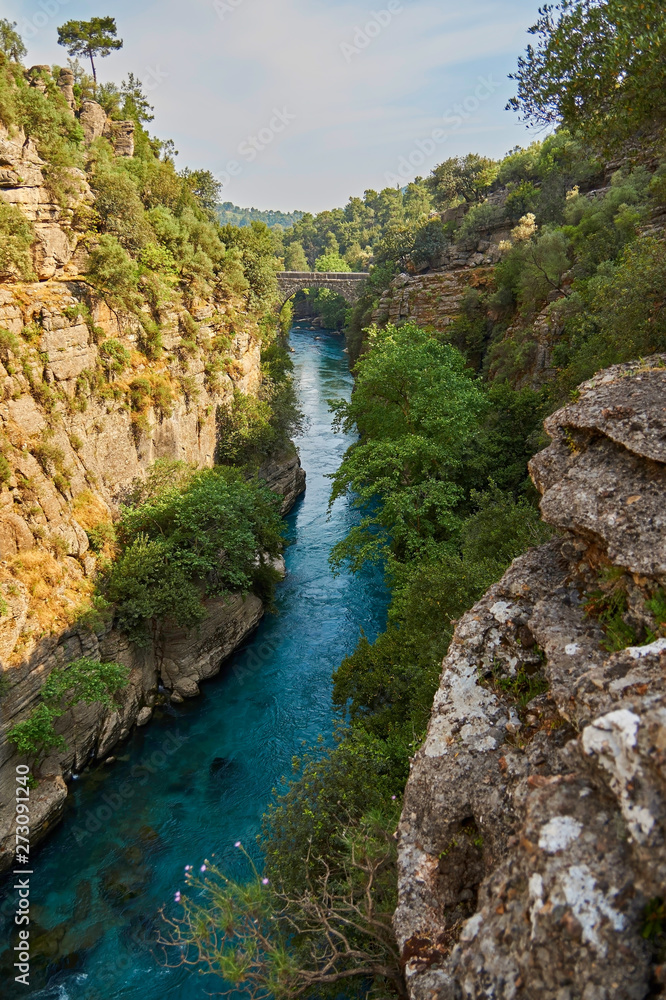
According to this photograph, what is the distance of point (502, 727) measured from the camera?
5.91 m

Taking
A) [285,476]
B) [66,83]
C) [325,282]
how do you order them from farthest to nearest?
[325,282] → [285,476] → [66,83]

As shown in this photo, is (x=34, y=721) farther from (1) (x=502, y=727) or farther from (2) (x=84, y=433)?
(1) (x=502, y=727)

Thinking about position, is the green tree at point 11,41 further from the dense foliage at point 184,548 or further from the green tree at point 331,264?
the green tree at point 331,264

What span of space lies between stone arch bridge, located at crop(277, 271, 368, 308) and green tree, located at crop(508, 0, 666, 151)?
43.5 m

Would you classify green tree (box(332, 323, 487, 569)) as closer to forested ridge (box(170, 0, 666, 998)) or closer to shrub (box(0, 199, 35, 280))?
forested ridge (box(170, 0, 666, 998))

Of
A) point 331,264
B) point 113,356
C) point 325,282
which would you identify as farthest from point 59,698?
point 331,264

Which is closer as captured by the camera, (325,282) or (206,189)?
(206,189)

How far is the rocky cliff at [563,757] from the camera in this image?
344 cm

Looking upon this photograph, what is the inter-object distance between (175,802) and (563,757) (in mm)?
13044

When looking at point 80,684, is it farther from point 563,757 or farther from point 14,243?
point 563,757

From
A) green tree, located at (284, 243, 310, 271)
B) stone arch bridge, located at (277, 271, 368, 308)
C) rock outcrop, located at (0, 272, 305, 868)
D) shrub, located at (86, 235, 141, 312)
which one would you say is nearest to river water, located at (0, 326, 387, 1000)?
rock outcrop, located at (0, 272, 305, 868)

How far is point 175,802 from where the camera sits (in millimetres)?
14375

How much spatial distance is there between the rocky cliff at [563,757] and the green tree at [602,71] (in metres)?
5.54

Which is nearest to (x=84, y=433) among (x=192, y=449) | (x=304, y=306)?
(x=192, y=449)
